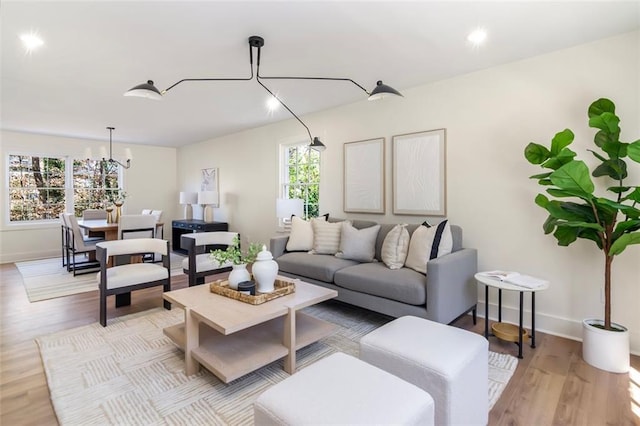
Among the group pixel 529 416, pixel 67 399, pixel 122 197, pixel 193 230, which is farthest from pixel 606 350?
pixel 122 197

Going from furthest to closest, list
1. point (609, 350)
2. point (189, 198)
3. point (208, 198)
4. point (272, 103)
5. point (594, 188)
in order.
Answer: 1. point (189, 198)
2. point (208, 198)
3. point (272, 103)
4. point (594, 188)
5. point (609, 350)

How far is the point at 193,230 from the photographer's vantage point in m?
6.32

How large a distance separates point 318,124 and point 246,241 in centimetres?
269

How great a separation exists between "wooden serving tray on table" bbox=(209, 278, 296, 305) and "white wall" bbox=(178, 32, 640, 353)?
6.00 feet

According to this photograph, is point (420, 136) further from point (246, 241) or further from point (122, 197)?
point (122, 197)

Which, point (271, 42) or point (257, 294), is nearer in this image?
point (257, 294)

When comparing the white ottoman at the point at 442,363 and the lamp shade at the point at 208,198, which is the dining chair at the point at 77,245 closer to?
the lamp shade at the point at 208,198

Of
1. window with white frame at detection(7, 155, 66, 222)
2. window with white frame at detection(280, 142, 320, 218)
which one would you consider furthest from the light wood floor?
window with white frame at detection(7, 155, 66, 222)

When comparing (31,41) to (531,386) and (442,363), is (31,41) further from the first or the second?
(531,386)

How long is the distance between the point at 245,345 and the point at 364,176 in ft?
8.64

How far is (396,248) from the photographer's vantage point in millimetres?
3146

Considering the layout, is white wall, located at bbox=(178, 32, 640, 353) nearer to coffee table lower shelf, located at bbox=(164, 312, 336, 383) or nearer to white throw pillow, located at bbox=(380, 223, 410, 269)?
white throw pillow, located at bbox=(380, 223, 410, 269)

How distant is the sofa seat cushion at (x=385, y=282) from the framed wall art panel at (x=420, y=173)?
0.88m

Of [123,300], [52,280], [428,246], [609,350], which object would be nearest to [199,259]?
[123,300]
